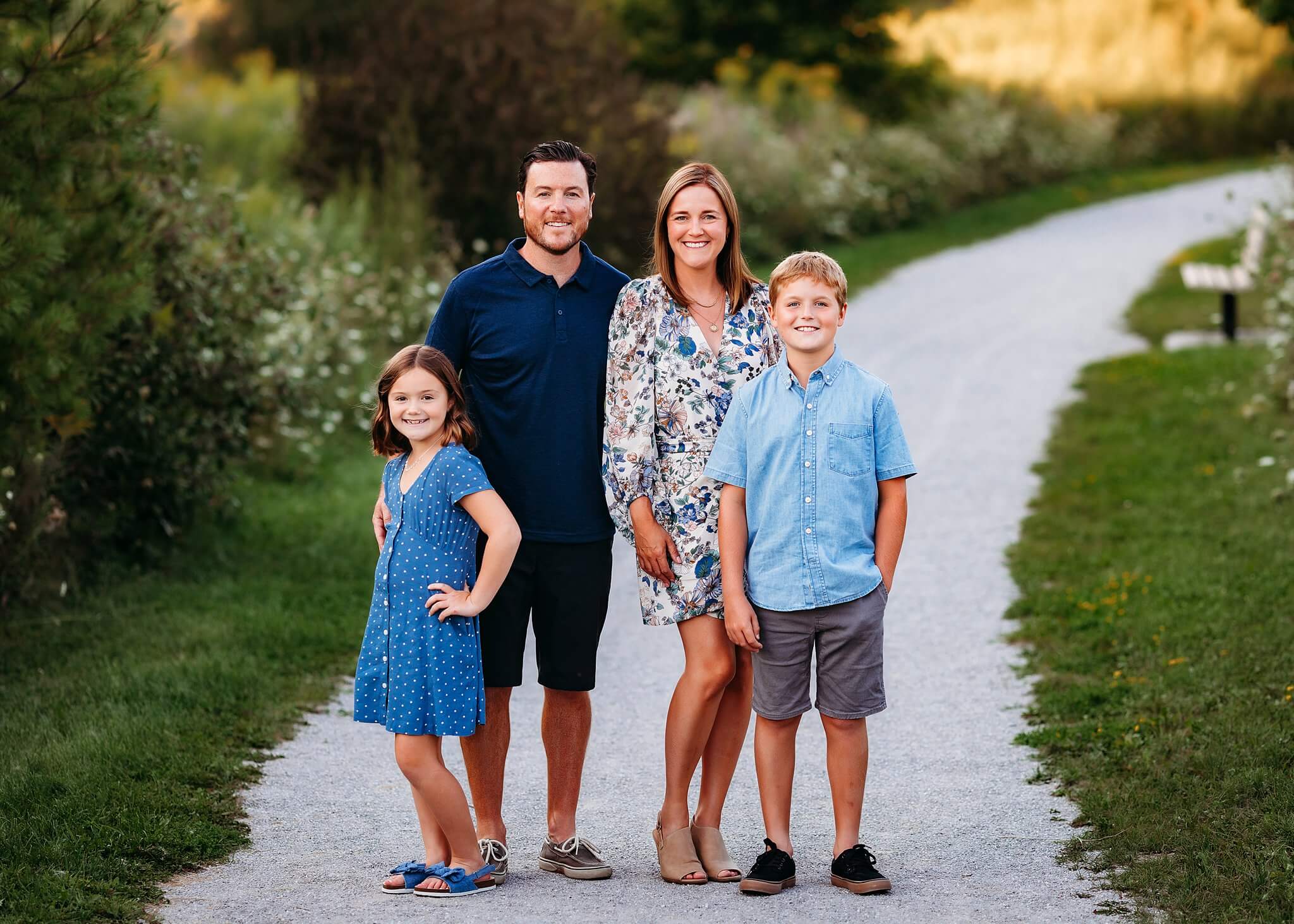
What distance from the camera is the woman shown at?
4.09 meters

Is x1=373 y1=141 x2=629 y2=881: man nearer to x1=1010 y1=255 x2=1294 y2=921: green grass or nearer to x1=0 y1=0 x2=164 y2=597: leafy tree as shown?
x1=1010 y1=255 x2=1294 y2=921: green grass

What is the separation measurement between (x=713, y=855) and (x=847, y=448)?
4.11 feet

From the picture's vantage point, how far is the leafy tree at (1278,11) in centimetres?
1070

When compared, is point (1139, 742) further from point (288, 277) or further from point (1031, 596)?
point (288, 277)

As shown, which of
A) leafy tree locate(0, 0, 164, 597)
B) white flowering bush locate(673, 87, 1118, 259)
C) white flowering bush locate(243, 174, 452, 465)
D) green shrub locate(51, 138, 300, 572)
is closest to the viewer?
leafy tree locate(0, 0, 164, 597)

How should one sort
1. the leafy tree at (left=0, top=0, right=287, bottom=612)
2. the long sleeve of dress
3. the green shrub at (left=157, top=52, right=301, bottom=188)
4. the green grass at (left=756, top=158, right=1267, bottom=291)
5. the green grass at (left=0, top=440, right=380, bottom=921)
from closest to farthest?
1. the long sleeve of dress
2. the green grass at (left=0, top=440, right=380, bottom=921)
3. the leafy tree at (left=0, top=0, right=287, bottom=612)
4. the green shrub at (left=157, top=52, right=301, bottom=188)
5. the green grass at (left=756, top=158, right=1267, bottom=291)

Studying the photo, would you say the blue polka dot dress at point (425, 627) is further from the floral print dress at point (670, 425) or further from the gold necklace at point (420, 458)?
the floral print dress at point (670, 425)

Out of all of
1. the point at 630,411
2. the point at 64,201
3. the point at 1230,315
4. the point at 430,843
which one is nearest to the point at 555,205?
the point at 630,411

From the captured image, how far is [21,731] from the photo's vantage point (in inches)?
212

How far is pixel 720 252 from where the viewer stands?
421 cm

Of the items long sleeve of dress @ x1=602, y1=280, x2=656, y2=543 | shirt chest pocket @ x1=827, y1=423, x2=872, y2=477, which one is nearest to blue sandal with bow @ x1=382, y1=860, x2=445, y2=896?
long sleeve of dress @ x1=602, y1=280, x2=656, y2=543

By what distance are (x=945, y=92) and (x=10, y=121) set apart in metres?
21.8

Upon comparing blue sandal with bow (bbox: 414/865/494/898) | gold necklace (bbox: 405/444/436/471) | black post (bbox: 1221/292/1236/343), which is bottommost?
blue sandal with bow (bbox: 414/865/494/898)

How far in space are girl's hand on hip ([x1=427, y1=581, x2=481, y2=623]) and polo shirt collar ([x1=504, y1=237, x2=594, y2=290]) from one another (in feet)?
2.95
